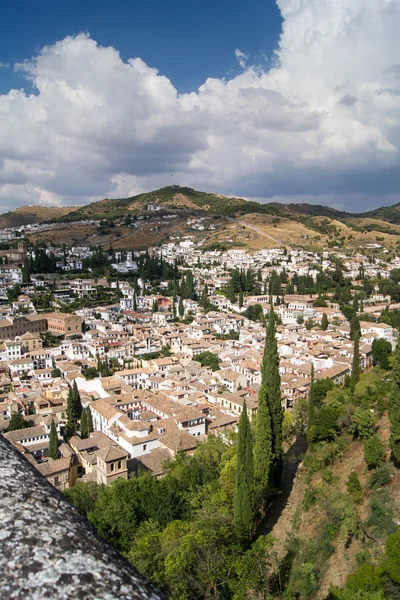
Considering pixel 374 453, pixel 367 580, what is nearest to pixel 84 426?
pixel 374 453

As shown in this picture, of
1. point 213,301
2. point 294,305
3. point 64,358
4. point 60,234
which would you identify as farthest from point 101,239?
point 64,358

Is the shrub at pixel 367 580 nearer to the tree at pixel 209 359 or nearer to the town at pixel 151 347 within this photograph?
the town at pixel 151 347

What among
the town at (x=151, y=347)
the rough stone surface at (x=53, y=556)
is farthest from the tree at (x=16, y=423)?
the rough stone surface at (x=53, y=556)

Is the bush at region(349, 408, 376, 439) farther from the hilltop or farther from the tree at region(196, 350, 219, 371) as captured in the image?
the hilltop

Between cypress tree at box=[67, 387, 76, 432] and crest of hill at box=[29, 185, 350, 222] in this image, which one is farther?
crest of hill at box=[29, 185, 350, 222]

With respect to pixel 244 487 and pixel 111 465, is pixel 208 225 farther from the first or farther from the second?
pixel 244 487

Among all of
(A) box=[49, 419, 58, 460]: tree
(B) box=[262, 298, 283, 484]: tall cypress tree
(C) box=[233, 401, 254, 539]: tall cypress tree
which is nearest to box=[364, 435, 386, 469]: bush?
(B) box=[262, 298, 283, 484]: tall cypress tree
